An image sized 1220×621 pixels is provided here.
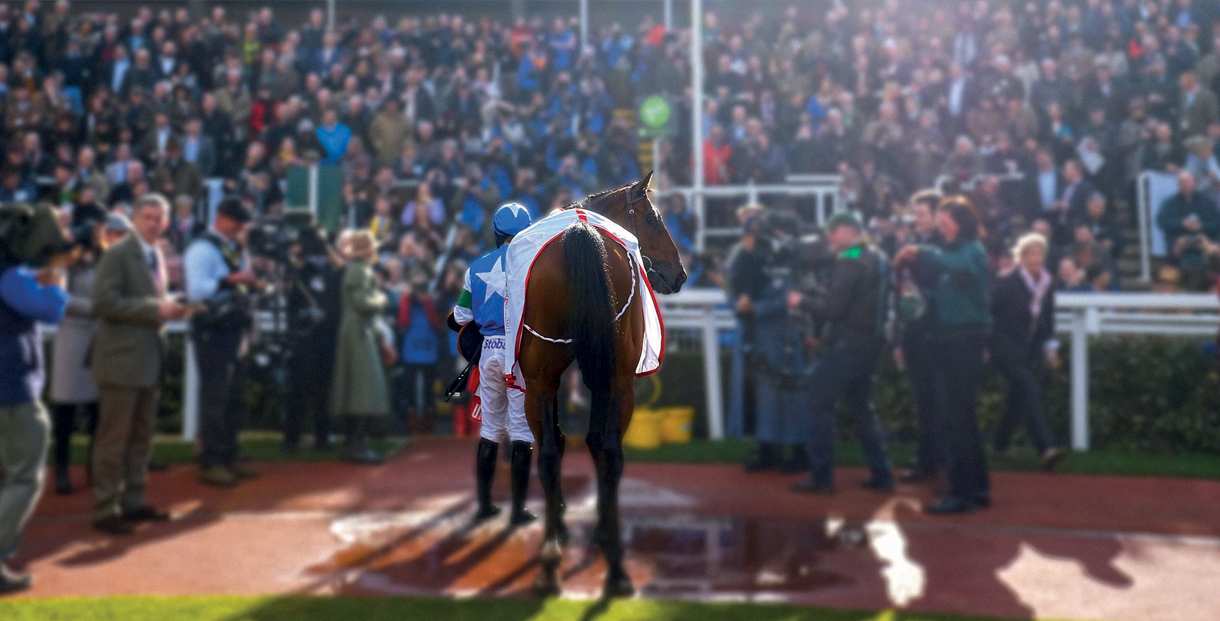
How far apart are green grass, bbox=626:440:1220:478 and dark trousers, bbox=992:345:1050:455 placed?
0.42m

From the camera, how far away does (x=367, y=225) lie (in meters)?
13.3

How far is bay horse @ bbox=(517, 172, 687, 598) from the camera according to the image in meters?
1.04

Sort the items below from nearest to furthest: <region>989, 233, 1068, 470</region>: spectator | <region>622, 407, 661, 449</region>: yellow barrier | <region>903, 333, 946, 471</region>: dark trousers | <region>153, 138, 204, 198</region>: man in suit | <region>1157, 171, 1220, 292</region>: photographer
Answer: <region>903, 333, 946, 471</region>: dark trousers
<region>989, 233, 1068, 470</region>: spectator
<region>622, 407, 661, 449</region>: yellow barrier
<region>1157, 171, 1220, 292</region>: photographer
<region>153, 138, 204, 198</region>: man in suit

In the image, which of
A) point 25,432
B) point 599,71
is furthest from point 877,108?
point 25,432

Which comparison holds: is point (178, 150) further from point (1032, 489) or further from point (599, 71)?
point (1032, 489)

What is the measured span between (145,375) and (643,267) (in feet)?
22.6

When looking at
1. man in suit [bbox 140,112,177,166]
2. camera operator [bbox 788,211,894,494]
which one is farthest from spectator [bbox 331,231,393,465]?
man in suit [bbox 140,112,177,166]

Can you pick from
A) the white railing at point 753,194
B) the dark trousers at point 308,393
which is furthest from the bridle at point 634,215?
the white railing at point 753,194

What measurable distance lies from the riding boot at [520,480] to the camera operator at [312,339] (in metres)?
7.44

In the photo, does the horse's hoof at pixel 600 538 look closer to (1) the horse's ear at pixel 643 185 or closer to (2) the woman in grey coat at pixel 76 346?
(1) the horse's ear at pixel 643 185

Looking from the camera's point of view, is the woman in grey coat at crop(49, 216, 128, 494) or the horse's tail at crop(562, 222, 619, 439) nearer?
the horse's tail at crop(562, 222, 619, 439)

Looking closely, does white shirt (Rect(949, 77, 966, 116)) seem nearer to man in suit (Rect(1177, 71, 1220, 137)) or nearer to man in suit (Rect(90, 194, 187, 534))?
man in suit (Rect(1177, 71, 1220, 137))

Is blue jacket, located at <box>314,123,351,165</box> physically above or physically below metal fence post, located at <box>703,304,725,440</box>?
above

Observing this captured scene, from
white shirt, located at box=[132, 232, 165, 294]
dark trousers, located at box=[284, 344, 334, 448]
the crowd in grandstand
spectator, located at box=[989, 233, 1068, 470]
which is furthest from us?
the crowd in grandstand
